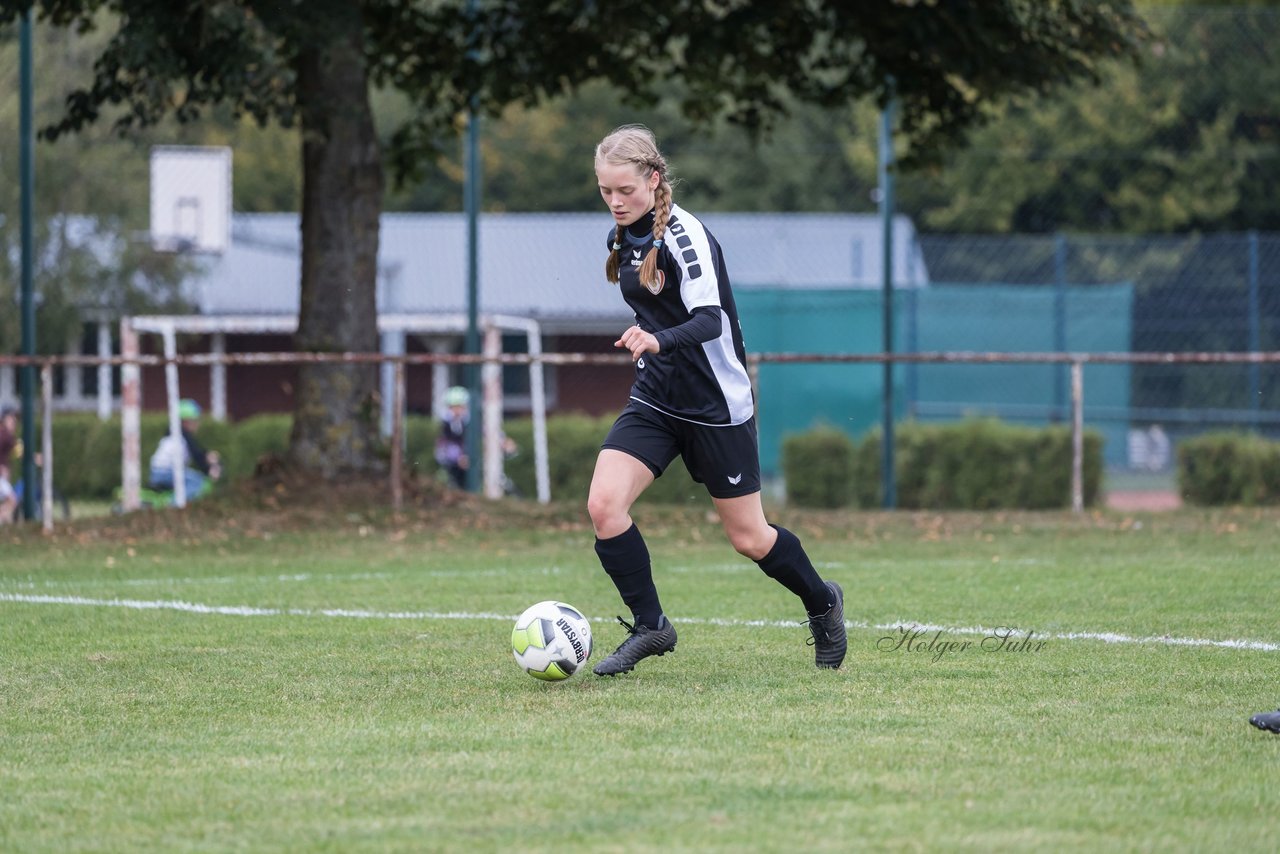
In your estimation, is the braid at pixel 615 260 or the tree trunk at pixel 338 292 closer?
the braid at pixel 615 260

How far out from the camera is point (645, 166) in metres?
5.97

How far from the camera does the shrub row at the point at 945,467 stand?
64.3 feet

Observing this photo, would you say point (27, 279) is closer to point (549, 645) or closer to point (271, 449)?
point (271, 449)

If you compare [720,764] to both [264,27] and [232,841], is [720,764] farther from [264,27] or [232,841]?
[264,27]

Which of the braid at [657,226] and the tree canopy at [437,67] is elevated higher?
the tree canopy at [437,67]

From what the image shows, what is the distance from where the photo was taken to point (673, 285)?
608cm

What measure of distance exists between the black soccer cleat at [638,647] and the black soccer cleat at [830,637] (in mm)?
527

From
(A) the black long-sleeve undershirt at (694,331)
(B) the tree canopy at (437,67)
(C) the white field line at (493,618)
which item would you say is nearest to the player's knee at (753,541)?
(A) the black long-sleeve undershirt at (694,331)

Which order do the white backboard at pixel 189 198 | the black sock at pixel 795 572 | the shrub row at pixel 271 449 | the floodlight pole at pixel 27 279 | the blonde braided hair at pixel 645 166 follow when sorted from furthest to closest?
the white backboard at pixel 189 198
the shrub row at pixel 271 449
the floodlight pole at pixel 27 279
the black sock at pixel 795 572
the blonde braided hair at pixel 645 166

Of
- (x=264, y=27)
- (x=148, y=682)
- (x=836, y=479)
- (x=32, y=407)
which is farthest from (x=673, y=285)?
(x=836, y=479)

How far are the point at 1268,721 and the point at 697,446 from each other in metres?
2.14

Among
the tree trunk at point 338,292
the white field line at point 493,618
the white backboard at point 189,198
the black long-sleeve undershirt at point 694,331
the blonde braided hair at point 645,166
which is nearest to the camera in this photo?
the black long-sleeve undershirt at point 694,331

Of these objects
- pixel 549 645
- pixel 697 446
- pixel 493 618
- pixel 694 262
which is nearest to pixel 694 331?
pixel 694 262

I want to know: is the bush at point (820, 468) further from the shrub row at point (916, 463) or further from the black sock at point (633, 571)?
the black sock at point (633, 571)
